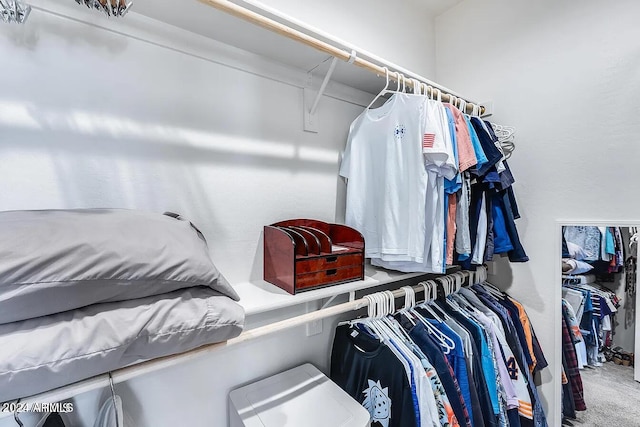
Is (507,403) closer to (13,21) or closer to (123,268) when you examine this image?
(123,268)

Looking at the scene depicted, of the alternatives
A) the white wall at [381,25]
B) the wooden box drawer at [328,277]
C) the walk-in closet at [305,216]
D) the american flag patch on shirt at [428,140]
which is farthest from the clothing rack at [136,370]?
the white wall at [381,25]

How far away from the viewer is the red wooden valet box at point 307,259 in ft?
3.04

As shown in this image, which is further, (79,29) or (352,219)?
(352,219)

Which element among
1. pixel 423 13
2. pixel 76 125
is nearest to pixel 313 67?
pixel 76 125

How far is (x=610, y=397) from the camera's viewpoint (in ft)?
4.01

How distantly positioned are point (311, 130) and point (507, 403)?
140 centimetres

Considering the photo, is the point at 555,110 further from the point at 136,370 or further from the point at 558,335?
the point at 136,370

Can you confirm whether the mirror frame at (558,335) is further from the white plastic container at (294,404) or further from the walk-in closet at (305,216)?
the white plastic container at (294,404)

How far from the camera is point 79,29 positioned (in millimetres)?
818

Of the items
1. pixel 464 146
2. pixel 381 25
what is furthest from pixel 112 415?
pixel 381 25

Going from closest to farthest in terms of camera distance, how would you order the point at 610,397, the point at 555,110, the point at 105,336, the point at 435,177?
the point at 105,336 → the point at 435,177 → the point at 610,397 → the point at 555,110

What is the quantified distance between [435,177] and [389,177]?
6.9 inches

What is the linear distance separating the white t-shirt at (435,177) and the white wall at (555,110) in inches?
25.1

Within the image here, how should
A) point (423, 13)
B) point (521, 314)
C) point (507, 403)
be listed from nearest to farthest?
point (507, 403)
point (521, 314)
point (423, 13)
